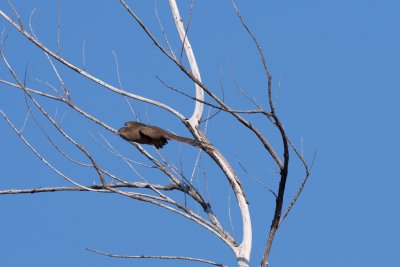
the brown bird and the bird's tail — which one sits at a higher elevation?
the brown bird

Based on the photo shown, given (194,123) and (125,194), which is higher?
(194,123)

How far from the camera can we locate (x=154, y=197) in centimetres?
511

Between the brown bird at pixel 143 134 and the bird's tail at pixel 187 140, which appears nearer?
the bird's tail at pixel 187 140

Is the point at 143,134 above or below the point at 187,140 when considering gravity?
above

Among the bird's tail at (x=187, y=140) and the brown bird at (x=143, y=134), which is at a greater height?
the brown bird at (x=143, y=134)

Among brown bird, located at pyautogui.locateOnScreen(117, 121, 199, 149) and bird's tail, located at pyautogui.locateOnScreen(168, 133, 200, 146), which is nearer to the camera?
bird's tail, located at pyautogui.locateOnScreen(168, 133, 200, 146)

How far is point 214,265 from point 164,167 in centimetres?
73

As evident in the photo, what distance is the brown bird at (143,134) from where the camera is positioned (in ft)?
18.0

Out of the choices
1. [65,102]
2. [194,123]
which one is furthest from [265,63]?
[65,102]

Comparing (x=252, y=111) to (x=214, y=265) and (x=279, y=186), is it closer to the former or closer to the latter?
(x=279, y=186)

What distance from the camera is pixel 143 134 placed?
18.2 ft

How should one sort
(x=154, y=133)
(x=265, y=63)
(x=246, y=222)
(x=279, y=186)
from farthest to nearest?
1. (x=154, y=133)
2. (x=246, y=222)
3. (x=279, y=186)
4. (x=265, y=63)

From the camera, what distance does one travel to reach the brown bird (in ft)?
18.0

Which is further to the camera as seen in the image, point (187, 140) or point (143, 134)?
point (143, 134)
